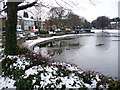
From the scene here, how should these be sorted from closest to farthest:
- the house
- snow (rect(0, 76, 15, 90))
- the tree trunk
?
snow (rect(0, 76, 15, 90)), the tree trunk, the house

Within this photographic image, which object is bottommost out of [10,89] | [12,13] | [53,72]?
[10,89]

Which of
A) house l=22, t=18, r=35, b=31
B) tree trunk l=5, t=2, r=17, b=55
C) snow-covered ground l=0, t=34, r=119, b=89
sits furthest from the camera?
house l=22, t=18, r=35, b=31

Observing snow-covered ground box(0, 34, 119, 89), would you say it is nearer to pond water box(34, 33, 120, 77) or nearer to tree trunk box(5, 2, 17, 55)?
tree trunk box(5, 2, 17, 55)

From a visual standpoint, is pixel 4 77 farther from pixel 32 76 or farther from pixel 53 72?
pixel 53 72

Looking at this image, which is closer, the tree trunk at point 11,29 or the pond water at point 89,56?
the tree trunk at point 11,29

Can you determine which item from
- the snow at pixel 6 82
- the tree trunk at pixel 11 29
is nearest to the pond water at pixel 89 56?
the tree trunk at pixel 11 29

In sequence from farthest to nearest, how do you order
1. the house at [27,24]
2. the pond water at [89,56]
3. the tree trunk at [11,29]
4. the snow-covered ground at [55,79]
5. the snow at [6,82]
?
the house at [27,24], the pond water at [89,56], the tree trunk at [11,29], the snow at [6,82], the snow-covered ground at [55,79]

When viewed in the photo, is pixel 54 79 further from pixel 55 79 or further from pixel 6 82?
pixel 6 82

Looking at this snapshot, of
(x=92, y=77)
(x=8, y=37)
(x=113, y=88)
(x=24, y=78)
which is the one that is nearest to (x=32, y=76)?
(x=24, y=78)

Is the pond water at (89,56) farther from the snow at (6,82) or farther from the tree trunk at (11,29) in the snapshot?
the snow at (6,82)

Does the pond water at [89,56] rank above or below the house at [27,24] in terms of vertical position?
below

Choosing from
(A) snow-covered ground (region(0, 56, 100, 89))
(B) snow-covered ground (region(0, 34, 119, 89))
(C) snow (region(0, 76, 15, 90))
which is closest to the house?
(C) snow (region(0, 76, 15, 90))

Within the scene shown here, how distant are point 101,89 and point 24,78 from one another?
7.93 feet

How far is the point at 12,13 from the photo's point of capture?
9203 millimetres
